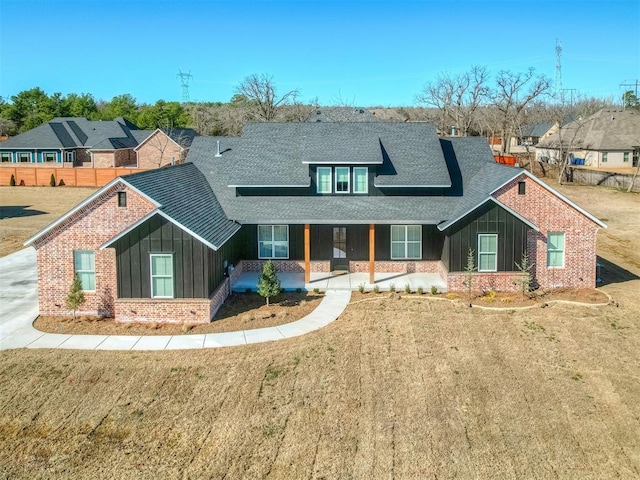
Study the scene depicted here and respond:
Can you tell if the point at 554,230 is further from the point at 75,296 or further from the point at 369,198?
the point at 75,296

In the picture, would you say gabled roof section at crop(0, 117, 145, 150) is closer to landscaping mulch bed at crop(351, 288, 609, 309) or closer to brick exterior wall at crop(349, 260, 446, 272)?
brick exterior wall at crop(349, 260, 446, 272)

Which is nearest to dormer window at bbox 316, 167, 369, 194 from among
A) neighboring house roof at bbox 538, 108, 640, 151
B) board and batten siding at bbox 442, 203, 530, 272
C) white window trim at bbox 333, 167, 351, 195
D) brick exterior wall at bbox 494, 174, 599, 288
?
white window trim at bbox 333, 167, 351, 195

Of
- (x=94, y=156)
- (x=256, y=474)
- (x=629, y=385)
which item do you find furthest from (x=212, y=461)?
(x=94, y=156)

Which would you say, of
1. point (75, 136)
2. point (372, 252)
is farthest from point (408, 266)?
point (75, 136)

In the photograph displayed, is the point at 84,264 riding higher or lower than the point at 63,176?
lower

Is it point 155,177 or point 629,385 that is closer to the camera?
point 629,385

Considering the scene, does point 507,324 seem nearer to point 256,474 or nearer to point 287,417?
point 287,417

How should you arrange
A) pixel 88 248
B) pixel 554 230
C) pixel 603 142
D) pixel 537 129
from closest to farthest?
1. pixel 88 248
2. pixel 554 230
3. pixel 603 142
4. pixel 537 129
